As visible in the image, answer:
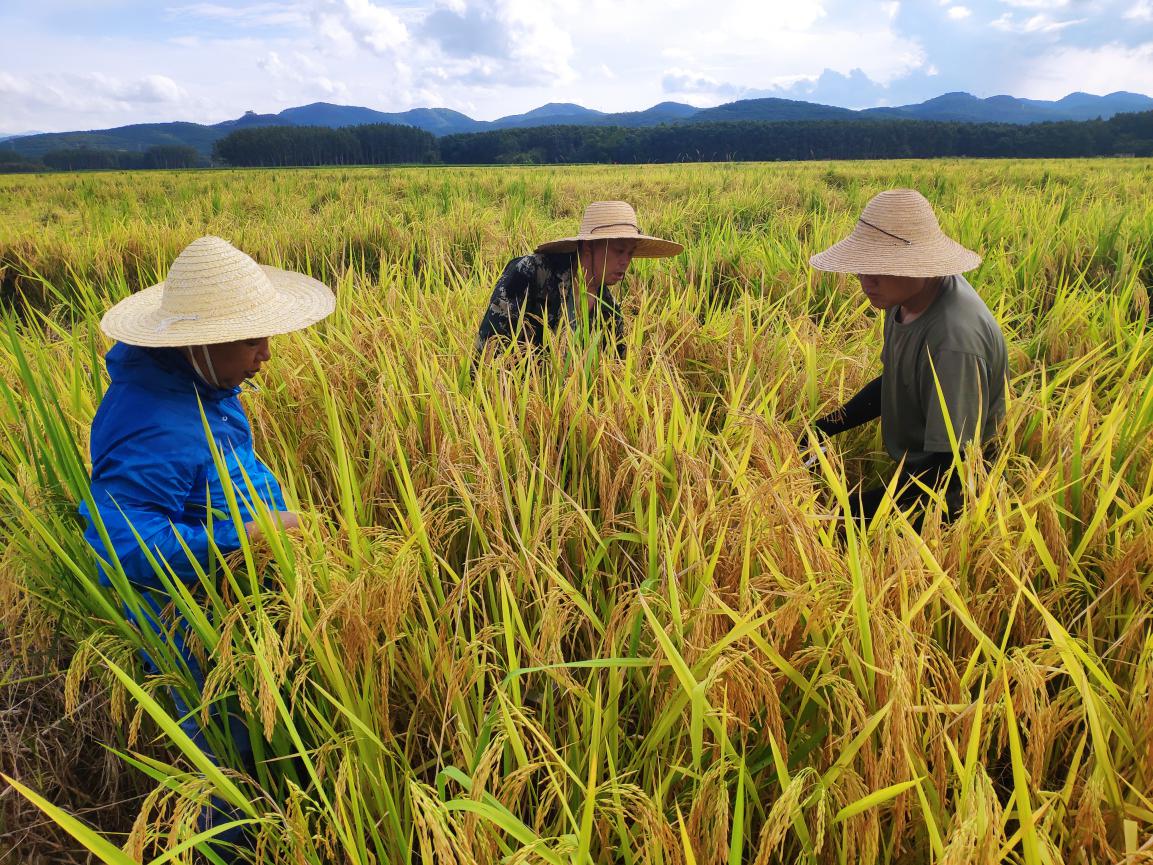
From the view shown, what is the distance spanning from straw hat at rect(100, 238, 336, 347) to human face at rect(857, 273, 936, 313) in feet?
5.47

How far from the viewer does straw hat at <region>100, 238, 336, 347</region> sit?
1.28 metres

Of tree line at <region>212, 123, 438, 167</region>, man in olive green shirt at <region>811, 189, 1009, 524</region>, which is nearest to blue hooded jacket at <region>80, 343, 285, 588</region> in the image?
man in olive green shirt at <region>811, 189, 1009, 524</region>

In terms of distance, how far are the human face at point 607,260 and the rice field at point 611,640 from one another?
2.11 feet

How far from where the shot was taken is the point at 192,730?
1.29 metres

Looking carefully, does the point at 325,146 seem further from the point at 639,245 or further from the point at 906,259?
the point at 906,259

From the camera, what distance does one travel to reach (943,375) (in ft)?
5.90

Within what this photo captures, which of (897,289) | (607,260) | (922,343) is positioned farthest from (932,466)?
(607,260)

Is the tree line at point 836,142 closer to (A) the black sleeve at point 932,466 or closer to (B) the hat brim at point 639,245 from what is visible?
(B) the hat brim at point 639,245

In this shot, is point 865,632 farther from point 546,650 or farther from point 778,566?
point 546,650

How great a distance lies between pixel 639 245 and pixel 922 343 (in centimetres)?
147

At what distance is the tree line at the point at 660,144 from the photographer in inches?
1495

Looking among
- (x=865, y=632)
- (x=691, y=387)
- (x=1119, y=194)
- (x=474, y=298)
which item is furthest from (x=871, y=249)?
(x=1119, y=194)

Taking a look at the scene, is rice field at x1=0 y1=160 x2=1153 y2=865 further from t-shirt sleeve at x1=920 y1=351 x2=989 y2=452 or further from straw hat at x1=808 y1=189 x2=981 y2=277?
straw hat at x1=808 y1=189 x2=981 y2=277

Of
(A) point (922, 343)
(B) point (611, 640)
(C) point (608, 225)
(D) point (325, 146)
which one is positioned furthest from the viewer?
(D) point (325, 146)
